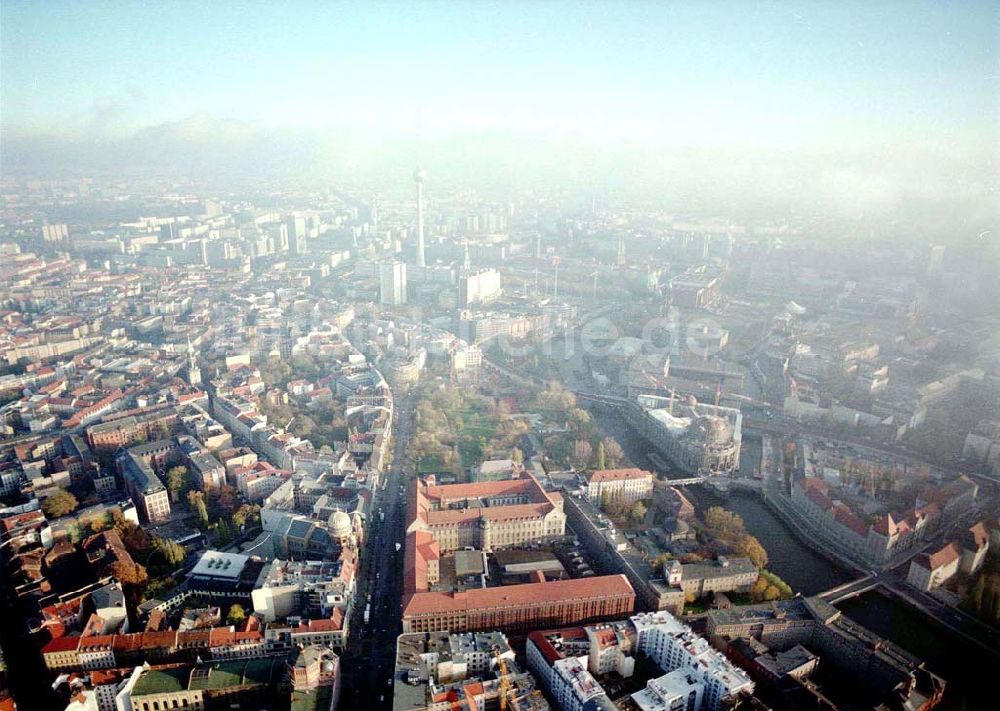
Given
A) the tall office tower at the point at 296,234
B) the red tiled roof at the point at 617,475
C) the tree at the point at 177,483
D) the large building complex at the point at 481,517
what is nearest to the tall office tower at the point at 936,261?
the red tiled roof at the point at 617,475

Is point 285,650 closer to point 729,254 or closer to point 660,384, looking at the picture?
point 660,384

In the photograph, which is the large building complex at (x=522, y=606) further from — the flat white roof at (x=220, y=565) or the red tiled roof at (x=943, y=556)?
the red tiled roof at (x=943, y=556)

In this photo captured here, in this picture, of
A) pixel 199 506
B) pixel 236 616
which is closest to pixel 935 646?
pixel 236 616

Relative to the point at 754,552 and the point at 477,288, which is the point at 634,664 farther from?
the point at 477,288

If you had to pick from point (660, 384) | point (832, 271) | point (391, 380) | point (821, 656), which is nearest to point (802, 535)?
point (821, 656)

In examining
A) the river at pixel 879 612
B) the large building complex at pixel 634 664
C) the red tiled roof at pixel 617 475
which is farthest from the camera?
the red tiled roof at pixel 617 475

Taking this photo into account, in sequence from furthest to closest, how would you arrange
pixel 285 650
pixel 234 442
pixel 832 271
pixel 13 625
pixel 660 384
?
pixel 832 271
pixel 660 384
pixel 234 442
pixel 13 625
pixel 285 650
